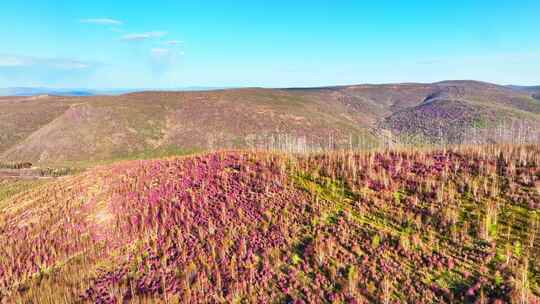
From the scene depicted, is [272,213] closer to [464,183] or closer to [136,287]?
[136,287]

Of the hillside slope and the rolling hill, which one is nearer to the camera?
the hillside slope

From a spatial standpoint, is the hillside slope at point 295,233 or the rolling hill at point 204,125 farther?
the rolling hill at point 204,125

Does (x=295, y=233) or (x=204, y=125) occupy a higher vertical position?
(x=295, y=233)

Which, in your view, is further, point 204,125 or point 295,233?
point 204,125
